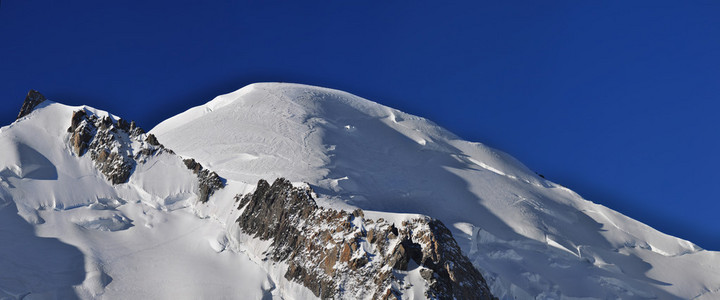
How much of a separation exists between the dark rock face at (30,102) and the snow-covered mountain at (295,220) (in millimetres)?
297

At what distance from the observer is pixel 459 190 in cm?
9156

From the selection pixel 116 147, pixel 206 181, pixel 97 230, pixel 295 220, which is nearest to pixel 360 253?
pixel 295 220

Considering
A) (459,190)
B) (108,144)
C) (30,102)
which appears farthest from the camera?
(459,190)

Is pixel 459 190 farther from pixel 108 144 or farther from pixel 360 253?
pixel 108 144

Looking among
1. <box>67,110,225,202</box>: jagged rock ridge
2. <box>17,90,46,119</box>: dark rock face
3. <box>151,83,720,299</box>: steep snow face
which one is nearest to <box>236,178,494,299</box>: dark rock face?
<box>151,83,720,299</box>: steep snow face

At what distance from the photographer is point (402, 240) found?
6656 cm

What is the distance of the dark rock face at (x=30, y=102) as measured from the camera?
8856cm

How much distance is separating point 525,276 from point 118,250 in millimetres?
35749

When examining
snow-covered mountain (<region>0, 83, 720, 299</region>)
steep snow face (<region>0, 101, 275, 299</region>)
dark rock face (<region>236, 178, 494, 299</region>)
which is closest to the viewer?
dark rock face (<region>236, 178, 494, 299</region>)

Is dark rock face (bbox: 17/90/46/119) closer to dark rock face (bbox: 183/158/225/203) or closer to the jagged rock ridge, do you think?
the jagged rock ridge

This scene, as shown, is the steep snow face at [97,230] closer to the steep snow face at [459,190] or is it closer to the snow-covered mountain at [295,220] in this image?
the snow-covered mountain at [295,220]

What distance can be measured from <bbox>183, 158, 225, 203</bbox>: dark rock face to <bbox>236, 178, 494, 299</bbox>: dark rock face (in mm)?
6870

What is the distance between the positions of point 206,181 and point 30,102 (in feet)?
75.3

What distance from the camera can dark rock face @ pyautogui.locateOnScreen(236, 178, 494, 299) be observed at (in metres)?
65.6
